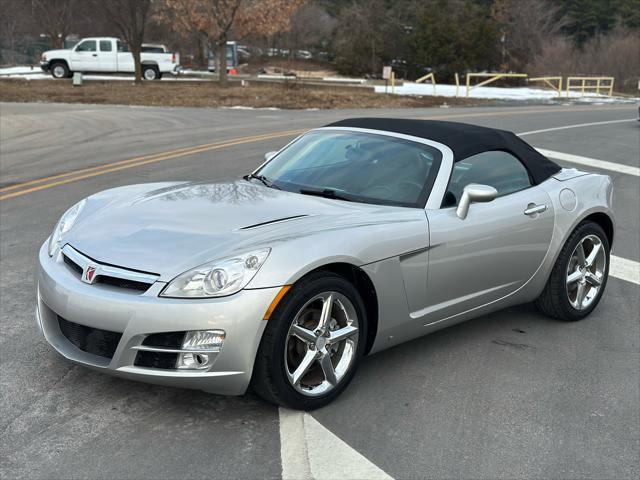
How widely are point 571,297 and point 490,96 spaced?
30681 mm

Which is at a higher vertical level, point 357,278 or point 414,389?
point 357,278

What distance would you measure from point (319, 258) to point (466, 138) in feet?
5.89

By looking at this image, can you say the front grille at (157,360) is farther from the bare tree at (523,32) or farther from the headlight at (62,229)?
the bare tree at (523,32)

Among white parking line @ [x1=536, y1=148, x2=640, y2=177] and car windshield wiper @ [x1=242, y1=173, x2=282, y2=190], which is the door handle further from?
white parking line @ [x1=536, y1=148, x2=640, y2=177]

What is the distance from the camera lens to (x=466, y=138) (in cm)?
516

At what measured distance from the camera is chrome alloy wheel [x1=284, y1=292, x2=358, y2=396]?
3.90 meters

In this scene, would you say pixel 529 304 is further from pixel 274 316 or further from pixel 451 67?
pixel 451 67

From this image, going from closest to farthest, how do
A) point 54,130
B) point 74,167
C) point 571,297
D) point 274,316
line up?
1. point 274,316
2. point 571,297
3. point 74,167
4. point 54,130

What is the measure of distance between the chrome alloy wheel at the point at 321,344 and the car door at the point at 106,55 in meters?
36.2

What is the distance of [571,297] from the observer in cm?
563

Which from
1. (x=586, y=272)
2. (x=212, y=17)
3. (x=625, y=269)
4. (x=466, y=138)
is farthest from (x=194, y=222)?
(x=212, y=17)

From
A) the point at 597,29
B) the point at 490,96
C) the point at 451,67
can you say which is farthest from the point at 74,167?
the point at 597,29

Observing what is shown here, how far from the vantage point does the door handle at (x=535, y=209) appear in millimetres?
5141

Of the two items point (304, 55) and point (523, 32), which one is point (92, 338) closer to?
point (523, 32)
